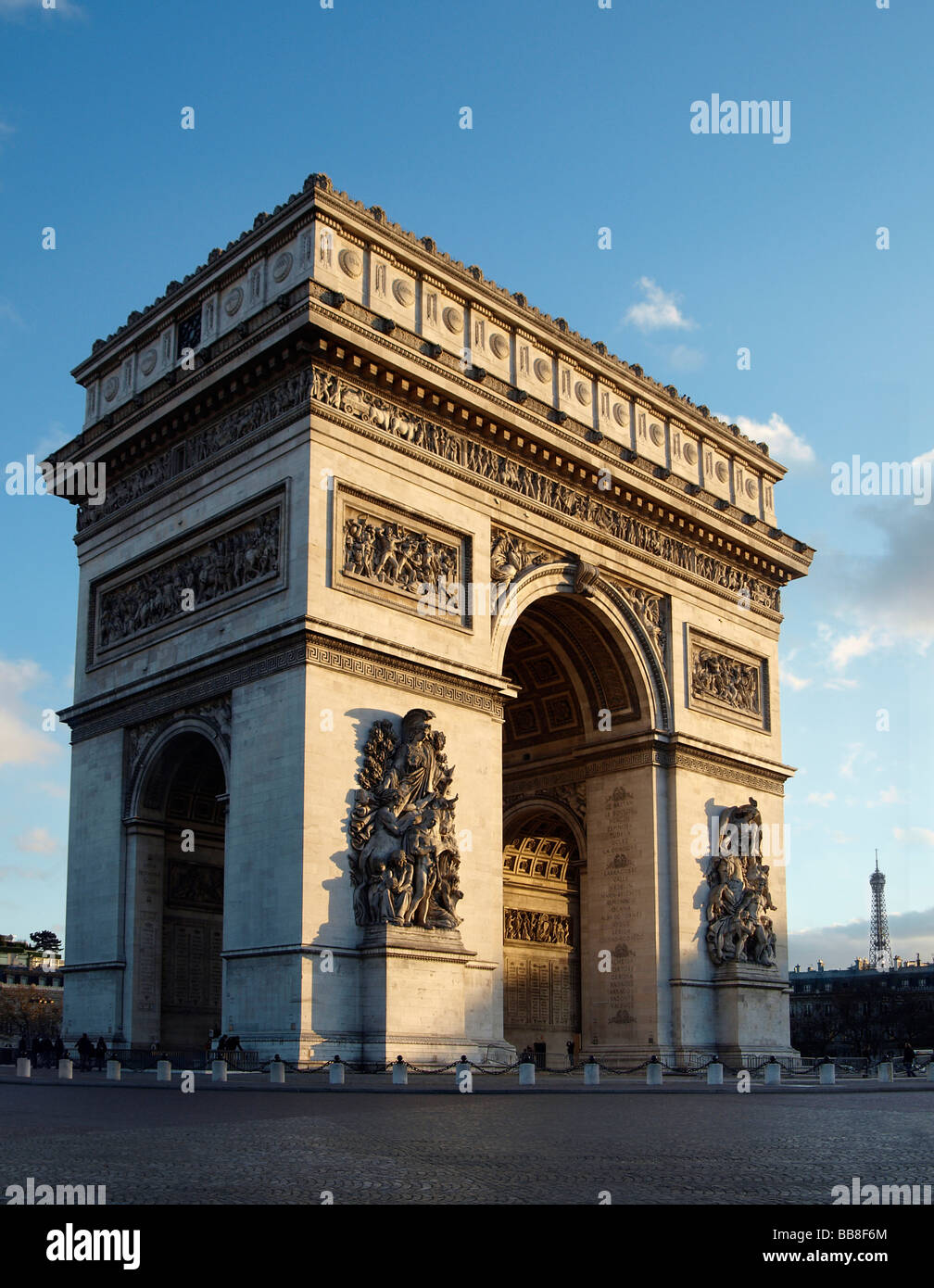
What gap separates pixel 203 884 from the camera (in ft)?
103

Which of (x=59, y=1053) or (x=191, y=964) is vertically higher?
(x=191, y=964)

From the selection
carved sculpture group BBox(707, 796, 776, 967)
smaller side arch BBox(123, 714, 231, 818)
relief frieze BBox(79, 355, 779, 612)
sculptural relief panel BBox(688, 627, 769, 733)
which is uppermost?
relief frieze BBox(79, 355, 779, 612)

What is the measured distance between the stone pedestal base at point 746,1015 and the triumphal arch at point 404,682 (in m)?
0.11

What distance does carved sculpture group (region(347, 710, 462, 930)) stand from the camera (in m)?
26.3

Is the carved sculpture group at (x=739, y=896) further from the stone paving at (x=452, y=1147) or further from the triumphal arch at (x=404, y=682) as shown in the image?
the stone paving at (x=452, y=1147)

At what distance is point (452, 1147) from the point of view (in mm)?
10930

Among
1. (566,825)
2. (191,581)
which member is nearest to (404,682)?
(191,581)

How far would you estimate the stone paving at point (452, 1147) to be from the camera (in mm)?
8164

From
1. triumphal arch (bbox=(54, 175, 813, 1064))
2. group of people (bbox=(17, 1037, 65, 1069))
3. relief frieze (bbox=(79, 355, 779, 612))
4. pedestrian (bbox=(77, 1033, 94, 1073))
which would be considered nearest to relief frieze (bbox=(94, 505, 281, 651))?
triumphal arch (bbox=(54, 175, 813, 1064))

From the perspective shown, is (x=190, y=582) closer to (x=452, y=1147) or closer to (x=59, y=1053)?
(x=59, y=1053)

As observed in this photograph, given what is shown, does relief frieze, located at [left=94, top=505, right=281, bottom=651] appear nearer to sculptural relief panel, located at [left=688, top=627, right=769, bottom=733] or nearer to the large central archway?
the large central archway

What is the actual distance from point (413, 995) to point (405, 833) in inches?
120

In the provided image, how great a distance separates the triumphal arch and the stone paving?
308 inches

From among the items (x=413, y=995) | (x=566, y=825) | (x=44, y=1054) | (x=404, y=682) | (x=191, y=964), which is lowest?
(x=44, y=1054)
